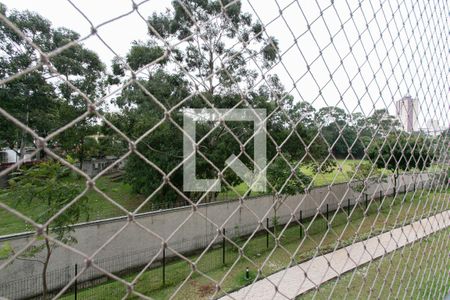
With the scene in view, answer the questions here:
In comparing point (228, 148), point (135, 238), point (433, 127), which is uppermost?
point (433, 127)

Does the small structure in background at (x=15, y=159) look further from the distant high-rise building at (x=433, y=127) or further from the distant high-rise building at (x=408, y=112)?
the distant high-rise building at (x=433, y=127)

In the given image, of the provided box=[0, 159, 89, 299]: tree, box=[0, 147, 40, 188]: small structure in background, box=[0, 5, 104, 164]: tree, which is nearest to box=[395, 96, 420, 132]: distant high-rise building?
box=[0, 147, 40, 188]: small structure in background

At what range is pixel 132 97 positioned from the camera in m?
5.00

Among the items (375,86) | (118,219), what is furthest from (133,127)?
(375,86)

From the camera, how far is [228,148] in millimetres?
5184

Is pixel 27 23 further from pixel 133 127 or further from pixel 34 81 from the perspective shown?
pixel 133 127

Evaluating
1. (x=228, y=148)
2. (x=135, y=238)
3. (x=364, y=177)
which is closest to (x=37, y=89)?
(x=135, y=238)

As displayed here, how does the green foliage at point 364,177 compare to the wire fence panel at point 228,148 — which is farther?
the green foliage at point 364,177

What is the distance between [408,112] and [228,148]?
403cm

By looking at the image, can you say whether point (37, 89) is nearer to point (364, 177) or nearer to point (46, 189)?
point (46, 189)

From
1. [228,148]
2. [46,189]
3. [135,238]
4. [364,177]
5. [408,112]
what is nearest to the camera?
[408,112]

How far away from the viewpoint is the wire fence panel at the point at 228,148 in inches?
27.3

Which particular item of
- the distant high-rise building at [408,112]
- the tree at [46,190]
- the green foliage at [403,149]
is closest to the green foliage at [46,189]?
the tree at [46,190]

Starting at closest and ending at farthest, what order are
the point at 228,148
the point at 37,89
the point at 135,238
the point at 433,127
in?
the point at 433,127 → the point at 37,89 → the point at 135,238 → the point at 228,148
